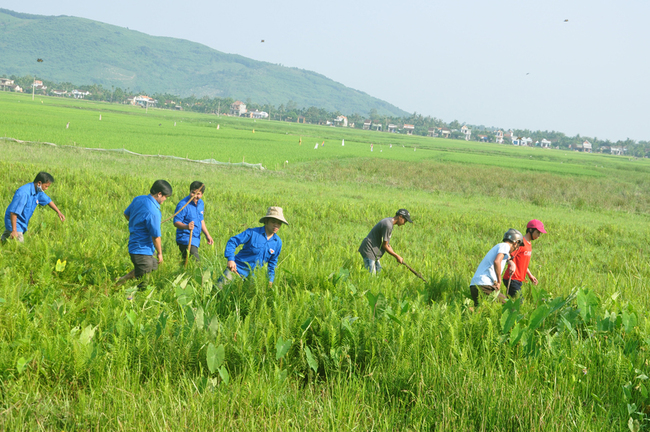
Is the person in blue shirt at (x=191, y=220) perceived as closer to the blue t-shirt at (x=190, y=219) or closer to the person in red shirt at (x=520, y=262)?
the blue t-shirt at (x=190, y=219)

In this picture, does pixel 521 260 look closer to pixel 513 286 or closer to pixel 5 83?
pixel 513 286

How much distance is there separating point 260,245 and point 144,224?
54.9 inches

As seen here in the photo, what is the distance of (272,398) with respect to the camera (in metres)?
2.41

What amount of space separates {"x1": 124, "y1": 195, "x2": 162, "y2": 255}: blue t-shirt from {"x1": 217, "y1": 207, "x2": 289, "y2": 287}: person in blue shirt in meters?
0.98

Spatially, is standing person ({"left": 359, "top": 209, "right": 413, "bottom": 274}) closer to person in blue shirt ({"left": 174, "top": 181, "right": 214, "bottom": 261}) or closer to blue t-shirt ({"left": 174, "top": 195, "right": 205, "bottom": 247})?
person in blue shirt ({"left": 174, "top": 181, "right": 214, "bottom": 261})

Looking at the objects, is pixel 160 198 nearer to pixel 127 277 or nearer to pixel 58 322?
pixel 127 277

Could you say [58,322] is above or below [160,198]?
below

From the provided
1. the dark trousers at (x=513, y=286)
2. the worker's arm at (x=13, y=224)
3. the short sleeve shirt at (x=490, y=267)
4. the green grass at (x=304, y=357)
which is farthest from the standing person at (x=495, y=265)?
the worker's arm at (x=13, y=224)

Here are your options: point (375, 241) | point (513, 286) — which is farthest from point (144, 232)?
point (513, 286)

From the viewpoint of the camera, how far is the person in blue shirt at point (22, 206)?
6207mm

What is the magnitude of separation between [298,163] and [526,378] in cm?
2839

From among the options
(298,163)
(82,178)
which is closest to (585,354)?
(82,178)

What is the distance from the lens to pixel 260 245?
189 inches

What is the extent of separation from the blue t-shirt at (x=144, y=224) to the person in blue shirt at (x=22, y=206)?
221 centimetres
